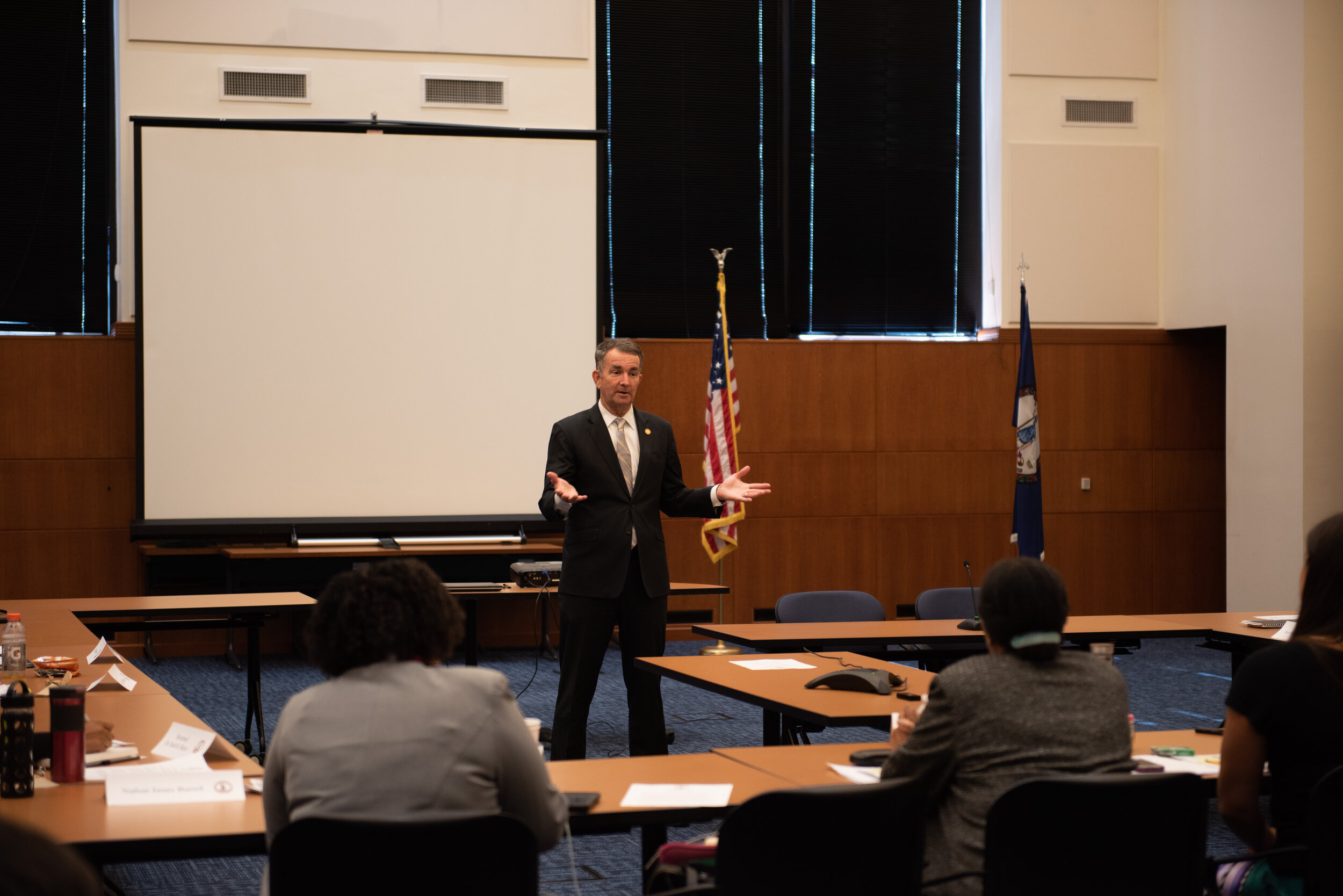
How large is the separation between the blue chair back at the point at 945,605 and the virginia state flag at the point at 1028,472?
242 centimetres

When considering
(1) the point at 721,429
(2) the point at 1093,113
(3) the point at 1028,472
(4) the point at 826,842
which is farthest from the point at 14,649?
(2) the point at 1093,113

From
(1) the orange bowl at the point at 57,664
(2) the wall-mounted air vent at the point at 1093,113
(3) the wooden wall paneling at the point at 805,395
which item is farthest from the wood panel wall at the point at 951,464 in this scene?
(1) the orange bowl at the point at 57,664

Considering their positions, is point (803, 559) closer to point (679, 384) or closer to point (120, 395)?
point (679, 384)

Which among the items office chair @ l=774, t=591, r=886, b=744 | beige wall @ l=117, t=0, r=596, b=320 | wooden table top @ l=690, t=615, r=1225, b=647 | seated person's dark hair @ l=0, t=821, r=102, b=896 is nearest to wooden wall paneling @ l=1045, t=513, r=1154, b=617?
wooden table top @ l=690, t=615, r=1225, b=647

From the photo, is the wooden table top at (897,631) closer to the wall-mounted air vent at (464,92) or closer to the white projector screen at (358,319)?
the white projector screen at (358,319)

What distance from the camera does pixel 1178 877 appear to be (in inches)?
88.0

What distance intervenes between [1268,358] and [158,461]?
7.33m

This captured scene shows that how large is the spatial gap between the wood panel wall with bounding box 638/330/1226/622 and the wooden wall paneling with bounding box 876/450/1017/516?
1 centimetres

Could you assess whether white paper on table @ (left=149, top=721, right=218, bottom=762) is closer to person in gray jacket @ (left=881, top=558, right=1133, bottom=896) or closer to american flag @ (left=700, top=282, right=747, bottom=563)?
person in gray jacket @ (left=881, top=558, right=1133, bottom=896)

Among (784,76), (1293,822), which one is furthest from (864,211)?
(1293,822)

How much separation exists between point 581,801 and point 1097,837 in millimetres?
920

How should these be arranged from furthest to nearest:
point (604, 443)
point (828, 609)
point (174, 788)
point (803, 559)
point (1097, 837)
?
1. point (803, 559)
2. point (828, 609)
3. point (604, 443)
4. point (174, 788)
5. point (1097, 837)

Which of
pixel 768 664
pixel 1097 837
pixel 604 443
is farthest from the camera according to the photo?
pixel 604 443

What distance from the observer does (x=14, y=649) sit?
3.70m
